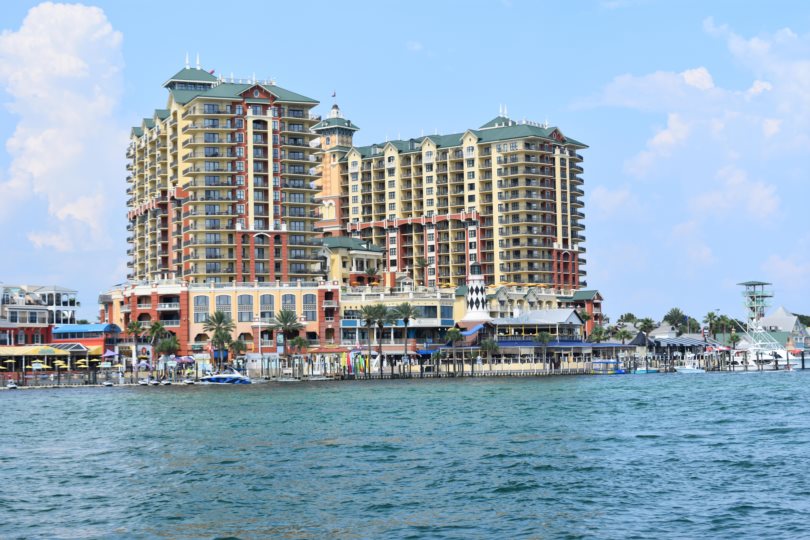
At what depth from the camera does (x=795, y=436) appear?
68312mm

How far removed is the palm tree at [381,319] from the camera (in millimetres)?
182625

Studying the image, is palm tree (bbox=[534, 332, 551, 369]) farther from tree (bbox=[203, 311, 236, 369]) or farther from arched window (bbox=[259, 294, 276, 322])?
tree (bbox=[203, 311, 236, 369])

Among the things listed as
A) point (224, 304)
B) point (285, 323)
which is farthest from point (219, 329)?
point (285, 323)

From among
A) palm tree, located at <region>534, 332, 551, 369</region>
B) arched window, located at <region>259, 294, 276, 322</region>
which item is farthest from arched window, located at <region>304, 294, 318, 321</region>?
palm tree, located at <region>534, 332, 551, 369</region>

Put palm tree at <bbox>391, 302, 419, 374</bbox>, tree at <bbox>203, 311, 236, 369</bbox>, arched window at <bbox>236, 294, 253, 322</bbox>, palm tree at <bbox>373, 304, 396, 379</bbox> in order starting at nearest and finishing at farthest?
tree at <bbox>203, 311, 236, 369</bbox>, palm tree at <bbox>373, 304, 396, 379</bbox>, arched window at <bbox>236, 294, 253, 322</bbox>, palm tree at <bbox>391, 302, 419, 374</bbox>

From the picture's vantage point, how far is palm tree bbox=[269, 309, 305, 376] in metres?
180

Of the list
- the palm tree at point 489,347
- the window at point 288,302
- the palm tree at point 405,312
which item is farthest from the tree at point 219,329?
the palm tree at point 489,347

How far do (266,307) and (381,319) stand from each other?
62.5 ft

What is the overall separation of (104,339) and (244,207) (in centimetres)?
3113

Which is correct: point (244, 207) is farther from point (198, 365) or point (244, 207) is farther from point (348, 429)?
point (348, 429)

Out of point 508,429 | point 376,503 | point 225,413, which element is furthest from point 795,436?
point 225,413

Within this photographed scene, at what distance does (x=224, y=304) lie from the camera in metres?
185

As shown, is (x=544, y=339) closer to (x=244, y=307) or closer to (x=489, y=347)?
(x=489, y=347)

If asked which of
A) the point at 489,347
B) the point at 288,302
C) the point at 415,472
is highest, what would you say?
the point at 288,302
